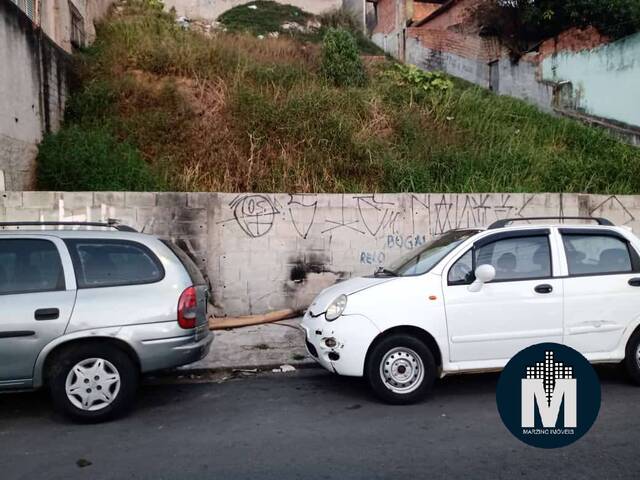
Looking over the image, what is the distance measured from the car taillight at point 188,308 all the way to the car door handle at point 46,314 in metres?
0.98

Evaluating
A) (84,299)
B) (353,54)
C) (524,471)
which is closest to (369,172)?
(353,54)

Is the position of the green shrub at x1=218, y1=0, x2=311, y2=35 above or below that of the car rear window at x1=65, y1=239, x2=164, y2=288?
above

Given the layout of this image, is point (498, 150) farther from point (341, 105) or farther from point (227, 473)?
point (227, 473)

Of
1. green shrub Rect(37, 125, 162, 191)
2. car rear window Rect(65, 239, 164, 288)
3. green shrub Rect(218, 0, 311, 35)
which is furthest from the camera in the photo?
green shrub Rect(218, 0, 311, 35)

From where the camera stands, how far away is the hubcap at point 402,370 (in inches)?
193

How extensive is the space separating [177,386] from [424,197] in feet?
16.0

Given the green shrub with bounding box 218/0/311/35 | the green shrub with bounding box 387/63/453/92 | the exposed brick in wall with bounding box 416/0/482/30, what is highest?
the green shrub with bounding box 218/0/311/35

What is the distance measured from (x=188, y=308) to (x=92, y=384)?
3.23ft

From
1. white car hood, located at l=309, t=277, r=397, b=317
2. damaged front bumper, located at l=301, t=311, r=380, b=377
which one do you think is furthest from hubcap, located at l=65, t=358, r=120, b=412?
white car hood, located at l=309, t=277, r=397, b=317

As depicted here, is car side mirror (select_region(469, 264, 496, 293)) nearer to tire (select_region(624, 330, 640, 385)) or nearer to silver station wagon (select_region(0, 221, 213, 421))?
tire (select_region(624, 330, 640, 385))

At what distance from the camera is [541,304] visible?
5082 mm

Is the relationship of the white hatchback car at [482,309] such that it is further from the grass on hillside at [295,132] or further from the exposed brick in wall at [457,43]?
the exposed brick in wall at [457,43]

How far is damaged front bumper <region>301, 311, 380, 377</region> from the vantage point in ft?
16.0

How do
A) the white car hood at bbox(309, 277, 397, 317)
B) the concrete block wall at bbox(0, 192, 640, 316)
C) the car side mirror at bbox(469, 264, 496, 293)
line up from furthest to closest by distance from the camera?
the concrete block wall at bbox(0, 192, 640, 316), the white car hood at bbox(309, 277, 397, 317), the car side mirror at bbox(469, 264, 496, 293)
